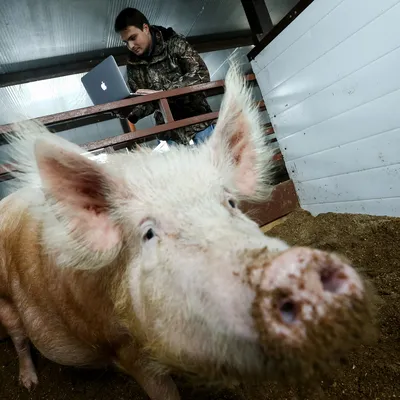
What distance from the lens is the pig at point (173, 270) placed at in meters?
0.81

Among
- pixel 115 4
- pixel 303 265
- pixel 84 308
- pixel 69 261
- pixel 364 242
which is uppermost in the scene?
pixel 115 4

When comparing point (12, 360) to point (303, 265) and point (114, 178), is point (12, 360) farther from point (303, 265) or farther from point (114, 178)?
point (303, 265)

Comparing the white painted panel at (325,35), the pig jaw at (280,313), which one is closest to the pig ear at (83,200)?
the pig jaw at (280,313)

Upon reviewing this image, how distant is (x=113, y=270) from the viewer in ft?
4.65

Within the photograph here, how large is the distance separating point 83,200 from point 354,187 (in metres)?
2.96

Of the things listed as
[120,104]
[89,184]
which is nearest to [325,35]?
[120,104]

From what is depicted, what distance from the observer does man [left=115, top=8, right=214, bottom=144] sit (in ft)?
12.4

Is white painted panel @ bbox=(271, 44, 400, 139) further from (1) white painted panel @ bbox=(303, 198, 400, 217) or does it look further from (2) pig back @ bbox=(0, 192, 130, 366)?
(2) pig back @ bbox=(0, 192, 130, 366)

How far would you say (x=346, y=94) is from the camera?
3.13m

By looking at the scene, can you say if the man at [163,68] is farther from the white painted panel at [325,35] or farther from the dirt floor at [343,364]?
the dirt floor at [343,364]

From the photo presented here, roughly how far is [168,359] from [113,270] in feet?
1.46

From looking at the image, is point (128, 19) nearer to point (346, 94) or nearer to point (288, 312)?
point (346, 94)

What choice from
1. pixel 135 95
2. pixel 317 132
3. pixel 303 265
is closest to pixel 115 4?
pixel 135 95

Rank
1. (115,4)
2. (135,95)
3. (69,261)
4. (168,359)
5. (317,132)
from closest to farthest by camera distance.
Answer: (168,359) → (69,261) → (317,132) → (135,95) → (115,4)
